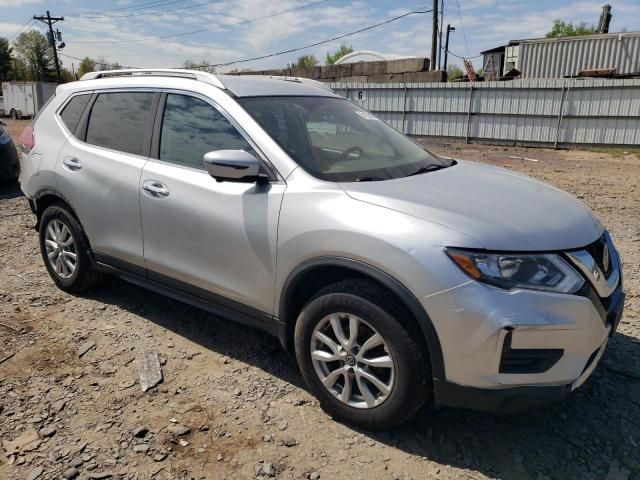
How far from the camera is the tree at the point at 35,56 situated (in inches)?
2527

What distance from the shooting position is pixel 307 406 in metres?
2.88

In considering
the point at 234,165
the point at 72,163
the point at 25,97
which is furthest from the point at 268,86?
the point at 25,97

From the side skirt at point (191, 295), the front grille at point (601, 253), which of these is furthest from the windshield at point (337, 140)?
the front grille at point (601, 253)

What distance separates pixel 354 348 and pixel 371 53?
29.2 meters

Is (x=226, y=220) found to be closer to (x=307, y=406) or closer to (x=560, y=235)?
(x=307, y=406)

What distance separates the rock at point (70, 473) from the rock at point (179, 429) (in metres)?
0.46

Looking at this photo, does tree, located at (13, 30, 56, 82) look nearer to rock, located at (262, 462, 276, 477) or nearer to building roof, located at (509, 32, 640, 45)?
building roof, located at (509, 32, 640, 45)

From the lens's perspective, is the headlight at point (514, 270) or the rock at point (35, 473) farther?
the rock at point (35, 473)

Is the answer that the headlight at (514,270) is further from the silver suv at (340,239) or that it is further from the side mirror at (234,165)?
the side mirror at (234,165)

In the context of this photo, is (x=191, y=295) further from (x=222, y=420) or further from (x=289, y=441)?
(x=289, y=441)

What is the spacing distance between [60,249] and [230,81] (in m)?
2.09

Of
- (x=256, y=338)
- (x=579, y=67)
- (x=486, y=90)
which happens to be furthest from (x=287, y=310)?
(x=579, y=67)

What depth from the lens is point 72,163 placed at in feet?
12.7

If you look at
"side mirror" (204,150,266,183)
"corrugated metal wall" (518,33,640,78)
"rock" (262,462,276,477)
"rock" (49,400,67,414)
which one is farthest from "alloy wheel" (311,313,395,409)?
"corrugated metal wall" (518,33,640,78)
